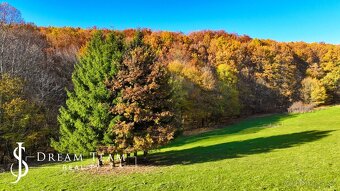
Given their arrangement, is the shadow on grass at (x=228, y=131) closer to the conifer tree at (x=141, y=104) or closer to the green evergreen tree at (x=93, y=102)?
the conifer tree at (x=141, y=104)

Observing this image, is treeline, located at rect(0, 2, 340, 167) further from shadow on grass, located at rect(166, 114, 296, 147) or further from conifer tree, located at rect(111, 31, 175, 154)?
shadow on grass, located at rect(166, 114, 296, 147)

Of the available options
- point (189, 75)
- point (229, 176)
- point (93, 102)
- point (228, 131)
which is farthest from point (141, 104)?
point (189, 75)

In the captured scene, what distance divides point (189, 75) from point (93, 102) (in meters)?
42.4

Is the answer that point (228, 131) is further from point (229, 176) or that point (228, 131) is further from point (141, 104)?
point (229, 176)

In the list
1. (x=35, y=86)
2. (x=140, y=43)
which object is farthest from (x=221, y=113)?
(x=140, y=43)

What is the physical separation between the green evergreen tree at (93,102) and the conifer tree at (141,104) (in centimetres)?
69

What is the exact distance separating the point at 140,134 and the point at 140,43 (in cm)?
739

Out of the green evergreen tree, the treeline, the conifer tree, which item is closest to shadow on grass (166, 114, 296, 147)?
the treeline

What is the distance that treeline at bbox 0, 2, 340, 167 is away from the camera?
1209 inches

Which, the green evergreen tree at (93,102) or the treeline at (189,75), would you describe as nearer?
the green evergreen tree at (93,102)

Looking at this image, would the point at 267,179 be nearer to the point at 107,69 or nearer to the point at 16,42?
the point at 107,69

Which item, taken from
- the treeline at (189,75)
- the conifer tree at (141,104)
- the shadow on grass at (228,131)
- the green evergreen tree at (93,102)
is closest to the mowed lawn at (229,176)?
the conifer tree at (141,104)

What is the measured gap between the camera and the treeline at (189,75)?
3070 centimetres

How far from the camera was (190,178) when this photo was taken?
613 inches
